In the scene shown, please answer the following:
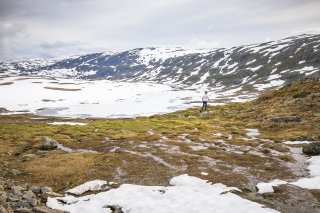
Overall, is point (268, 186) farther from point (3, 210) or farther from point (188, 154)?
point (3, 210)

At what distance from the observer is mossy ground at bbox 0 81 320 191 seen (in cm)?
2647

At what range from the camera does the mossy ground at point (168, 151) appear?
26.5m

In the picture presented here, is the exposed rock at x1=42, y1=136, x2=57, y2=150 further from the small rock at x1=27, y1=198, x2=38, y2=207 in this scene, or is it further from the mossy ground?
the small rock at x1=27, y1=198, x2=38, y2=207

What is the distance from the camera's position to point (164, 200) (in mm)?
20141

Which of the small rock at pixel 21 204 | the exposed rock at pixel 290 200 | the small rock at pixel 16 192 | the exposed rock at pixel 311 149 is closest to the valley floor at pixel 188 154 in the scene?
the exposed rock at pixel 290 200

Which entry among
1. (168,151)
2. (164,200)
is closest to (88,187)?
(164,200)

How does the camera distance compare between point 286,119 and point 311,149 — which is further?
point 286,119

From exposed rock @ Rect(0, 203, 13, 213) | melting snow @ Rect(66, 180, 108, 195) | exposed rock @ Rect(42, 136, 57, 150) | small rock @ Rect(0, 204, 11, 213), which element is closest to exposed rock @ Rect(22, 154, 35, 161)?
exposed rock @ Rect(42, 136, 57, 150)

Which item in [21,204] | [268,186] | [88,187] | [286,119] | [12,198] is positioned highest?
[12,198]

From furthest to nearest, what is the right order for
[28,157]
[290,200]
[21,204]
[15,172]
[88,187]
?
A: 1. [28,157]
2. [15,172]
3. [88,187]
4. [290,200]
5. [21,204]

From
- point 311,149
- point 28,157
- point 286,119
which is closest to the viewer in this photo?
point 311,149

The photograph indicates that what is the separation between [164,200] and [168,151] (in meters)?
15.7

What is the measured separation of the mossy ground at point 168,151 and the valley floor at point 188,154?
2.9 inches

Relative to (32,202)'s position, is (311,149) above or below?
below
